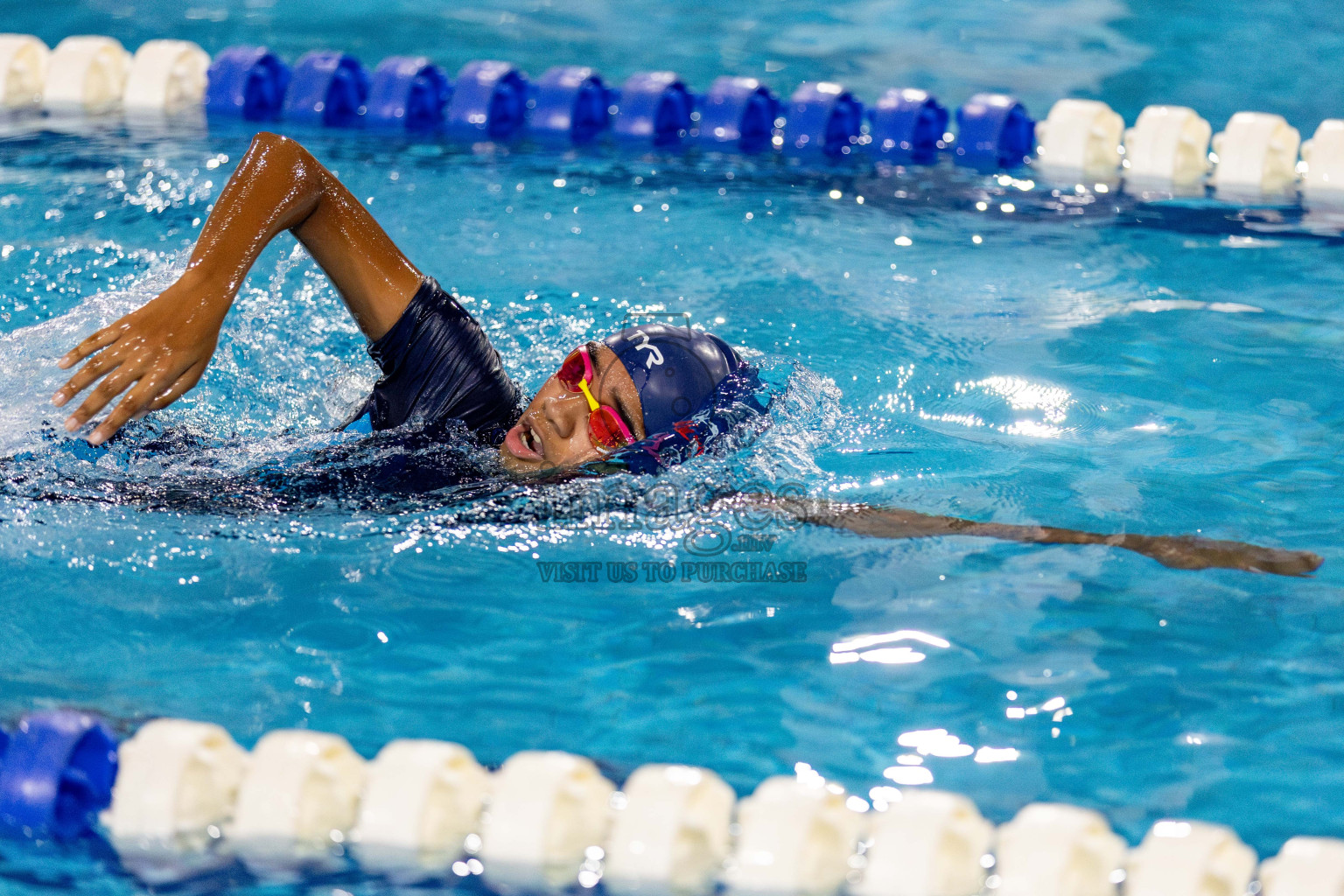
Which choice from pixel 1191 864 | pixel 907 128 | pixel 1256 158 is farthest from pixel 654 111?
pixel 1191 864

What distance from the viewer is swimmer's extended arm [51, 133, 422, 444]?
2.57 metres

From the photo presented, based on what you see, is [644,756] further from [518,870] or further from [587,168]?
[587,168]

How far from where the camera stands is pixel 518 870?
224 centimetres

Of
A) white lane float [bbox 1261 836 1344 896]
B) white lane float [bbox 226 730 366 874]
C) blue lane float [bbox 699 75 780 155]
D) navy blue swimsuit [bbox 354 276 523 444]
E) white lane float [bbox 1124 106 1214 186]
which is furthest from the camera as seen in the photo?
blue lane float [bbox 699 75 780 155]

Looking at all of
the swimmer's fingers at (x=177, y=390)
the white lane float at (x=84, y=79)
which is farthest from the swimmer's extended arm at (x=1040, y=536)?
the white lane float at (x=84, y=79)

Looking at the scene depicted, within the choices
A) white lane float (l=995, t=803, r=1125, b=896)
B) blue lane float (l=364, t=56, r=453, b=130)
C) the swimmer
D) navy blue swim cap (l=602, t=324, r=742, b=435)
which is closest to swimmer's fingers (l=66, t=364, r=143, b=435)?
the swimmer

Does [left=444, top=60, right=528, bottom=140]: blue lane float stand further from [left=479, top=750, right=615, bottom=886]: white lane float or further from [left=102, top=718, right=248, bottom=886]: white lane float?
[left=479, top=750, right=615, bottom=886]: white lane float

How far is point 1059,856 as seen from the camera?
213 centimetres

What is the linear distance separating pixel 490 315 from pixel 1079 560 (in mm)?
2391

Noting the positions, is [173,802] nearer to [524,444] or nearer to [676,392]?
[524,444]

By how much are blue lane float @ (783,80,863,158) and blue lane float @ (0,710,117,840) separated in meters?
4.82

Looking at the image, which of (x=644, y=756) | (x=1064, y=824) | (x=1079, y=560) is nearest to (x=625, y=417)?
(x=644, y=756)

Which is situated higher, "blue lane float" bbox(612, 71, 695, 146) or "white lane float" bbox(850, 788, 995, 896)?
"blue lane float" bbox(612, 71, 695, 146)

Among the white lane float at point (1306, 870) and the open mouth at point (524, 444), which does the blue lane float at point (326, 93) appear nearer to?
the open mouth at point (524, 444)
